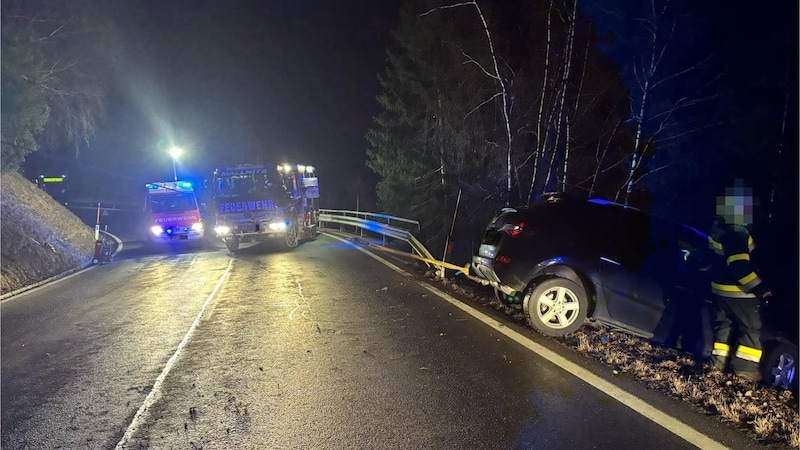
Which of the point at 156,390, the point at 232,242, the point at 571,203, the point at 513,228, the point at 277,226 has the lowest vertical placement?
the point at 156,390

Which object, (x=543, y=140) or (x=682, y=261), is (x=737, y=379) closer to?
(x=682, y=261)

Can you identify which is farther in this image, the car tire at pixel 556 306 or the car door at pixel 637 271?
the car tire at pixel 556 306

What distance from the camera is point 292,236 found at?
1745 cm

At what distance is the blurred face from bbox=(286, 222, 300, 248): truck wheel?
46.2 ft

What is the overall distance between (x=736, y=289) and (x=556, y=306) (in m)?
1.91

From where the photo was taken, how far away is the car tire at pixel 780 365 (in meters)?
4.34

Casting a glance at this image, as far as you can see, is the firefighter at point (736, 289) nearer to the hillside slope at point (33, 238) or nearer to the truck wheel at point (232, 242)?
the hillside slope at point (33, 238)

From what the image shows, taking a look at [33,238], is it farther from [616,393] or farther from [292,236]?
[616,393]

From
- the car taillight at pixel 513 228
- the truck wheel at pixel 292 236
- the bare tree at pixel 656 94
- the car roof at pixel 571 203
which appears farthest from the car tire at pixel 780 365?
the truck wheel at pixel 292 236

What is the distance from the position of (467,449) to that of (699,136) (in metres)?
16.6

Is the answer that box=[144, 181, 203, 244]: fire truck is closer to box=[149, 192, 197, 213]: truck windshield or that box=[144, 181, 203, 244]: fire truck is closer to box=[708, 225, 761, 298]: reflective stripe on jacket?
box=[149, 192, 197, 213]: truck windshield

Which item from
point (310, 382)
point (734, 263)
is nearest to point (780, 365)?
point (734, 263)

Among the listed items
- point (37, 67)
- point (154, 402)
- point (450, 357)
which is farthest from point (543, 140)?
point (37, 67)

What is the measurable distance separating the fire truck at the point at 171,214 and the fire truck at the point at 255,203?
99.9 inches
